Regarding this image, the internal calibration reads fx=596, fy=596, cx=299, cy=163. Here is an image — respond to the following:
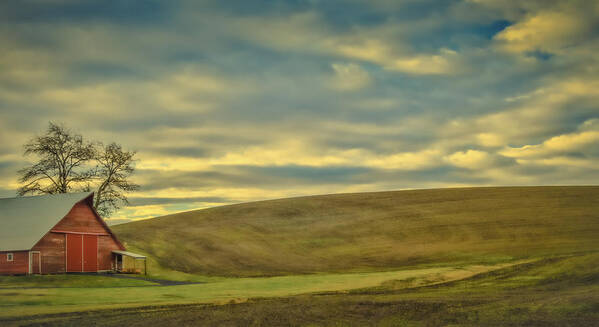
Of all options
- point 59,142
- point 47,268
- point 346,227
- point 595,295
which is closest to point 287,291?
point 595,295

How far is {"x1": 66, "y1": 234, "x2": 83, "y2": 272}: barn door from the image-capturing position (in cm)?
5506

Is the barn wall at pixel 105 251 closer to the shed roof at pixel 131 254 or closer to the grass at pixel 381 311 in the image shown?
the shed roof at pixel 131 254

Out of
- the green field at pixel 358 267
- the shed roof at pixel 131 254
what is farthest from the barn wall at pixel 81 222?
the green field at pixel 358 267

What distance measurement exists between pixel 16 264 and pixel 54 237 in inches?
159

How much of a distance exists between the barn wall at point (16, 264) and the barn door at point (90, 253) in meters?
5.96

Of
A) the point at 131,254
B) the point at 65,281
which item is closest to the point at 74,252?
the point at 131,254

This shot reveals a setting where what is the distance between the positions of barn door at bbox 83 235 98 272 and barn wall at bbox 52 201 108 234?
0.80 metres

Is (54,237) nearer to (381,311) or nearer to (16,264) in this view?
(16,264)

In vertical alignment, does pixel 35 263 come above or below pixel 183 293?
above

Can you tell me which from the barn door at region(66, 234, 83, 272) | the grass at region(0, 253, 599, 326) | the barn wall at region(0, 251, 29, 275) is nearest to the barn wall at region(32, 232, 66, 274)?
the barn door at region(66, 234, 83, 272)

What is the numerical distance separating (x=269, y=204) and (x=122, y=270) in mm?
35258

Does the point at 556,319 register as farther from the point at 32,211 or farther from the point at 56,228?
the point at 32,211

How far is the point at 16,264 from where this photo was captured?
5147cm

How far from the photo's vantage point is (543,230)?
67188 mm
